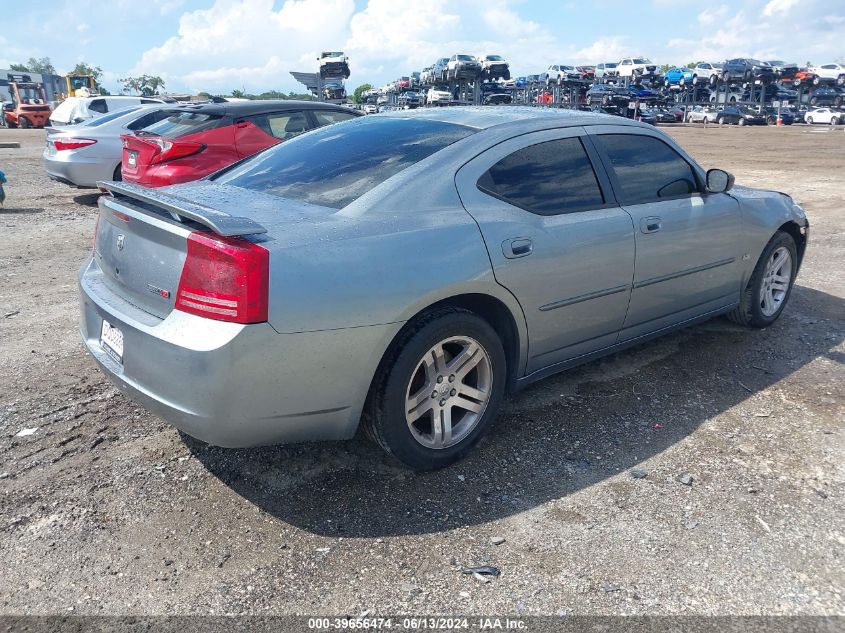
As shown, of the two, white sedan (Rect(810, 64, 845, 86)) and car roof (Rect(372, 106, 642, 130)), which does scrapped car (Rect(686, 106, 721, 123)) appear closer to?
white sedan (Rect(810, 64, 845, 86))

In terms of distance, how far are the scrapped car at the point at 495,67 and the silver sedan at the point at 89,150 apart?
4022cm

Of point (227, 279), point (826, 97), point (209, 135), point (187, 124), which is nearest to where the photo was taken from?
point (227, 279)

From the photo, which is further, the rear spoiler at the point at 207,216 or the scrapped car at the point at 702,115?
the scrapped car at the point at 702,115

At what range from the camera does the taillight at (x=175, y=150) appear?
7.79 m

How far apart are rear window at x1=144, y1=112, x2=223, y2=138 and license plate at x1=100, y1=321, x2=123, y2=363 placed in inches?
218

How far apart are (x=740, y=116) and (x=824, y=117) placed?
204 inches

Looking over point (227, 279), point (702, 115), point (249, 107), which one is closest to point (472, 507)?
point (227, 279)

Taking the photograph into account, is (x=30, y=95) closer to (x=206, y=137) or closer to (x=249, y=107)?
(x=249, y=107)

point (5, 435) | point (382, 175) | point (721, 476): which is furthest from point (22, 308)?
point (721, 476)

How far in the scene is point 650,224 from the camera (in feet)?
12.7

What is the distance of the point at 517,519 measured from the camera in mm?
2840

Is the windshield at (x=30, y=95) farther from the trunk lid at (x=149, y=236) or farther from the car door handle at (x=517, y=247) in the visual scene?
the car door handle at (x=517, y=247)

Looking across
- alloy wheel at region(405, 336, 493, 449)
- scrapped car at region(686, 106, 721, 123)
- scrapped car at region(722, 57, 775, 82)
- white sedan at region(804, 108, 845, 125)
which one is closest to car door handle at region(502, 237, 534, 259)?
alloy wheel at region(405, 336, 493, 449)

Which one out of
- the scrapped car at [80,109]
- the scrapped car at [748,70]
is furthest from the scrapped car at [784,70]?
the scrapped car at [80,109]
